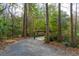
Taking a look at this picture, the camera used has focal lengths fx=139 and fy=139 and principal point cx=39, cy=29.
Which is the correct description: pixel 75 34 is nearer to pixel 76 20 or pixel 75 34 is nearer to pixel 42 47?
pixel 76 20

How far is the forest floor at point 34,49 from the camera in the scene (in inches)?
66.1

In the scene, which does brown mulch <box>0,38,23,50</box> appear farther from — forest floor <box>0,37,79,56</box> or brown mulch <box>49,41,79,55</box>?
brown mulch <box>49,41,79,55</box>

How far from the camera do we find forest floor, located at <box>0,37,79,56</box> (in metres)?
1.68

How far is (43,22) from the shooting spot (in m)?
1.67

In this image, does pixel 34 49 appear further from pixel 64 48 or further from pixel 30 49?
pixel 64 48

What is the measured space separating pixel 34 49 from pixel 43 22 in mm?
345

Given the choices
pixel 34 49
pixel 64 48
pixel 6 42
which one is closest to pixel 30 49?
pixel 34 49

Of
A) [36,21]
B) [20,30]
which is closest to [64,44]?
[36,21]

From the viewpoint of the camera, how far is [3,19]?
1.68 metres

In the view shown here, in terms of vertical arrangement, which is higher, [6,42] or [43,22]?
[43,22]

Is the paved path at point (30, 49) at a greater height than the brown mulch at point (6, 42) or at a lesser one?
lesser

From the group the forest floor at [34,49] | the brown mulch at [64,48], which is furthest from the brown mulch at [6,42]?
the brown mulch at [64,48]

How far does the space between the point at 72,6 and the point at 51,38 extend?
1.51 ft

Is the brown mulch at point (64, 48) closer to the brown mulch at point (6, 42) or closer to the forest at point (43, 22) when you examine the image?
the forest at point (43, 22)
